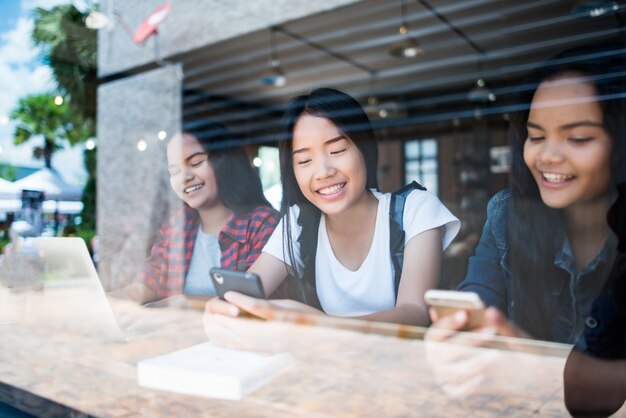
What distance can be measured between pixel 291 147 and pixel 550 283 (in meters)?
0.81

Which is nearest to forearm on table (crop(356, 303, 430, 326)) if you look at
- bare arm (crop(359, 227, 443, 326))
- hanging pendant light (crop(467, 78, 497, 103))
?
bare arm (crop(359, 227, 443, 326))

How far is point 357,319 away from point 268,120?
28.5 inches

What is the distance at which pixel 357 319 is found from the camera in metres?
1.67

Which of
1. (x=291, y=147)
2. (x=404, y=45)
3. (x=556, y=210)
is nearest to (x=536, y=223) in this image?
(x=556, y=210)

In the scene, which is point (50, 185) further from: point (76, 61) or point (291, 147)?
point (291, 147)

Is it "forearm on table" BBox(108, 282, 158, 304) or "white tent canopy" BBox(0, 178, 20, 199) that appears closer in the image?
"forearm on table" BBox(108, 282, 158, 304)

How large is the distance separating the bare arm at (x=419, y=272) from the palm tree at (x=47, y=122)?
1.75 meters

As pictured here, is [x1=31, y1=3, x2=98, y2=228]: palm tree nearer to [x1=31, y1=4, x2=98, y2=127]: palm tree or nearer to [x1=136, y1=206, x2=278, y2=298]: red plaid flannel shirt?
[x1=31, y1=4, x2=98, y2=127]: palm tree

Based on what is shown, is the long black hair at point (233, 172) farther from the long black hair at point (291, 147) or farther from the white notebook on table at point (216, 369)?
the white notebook on table at point (216, 369)

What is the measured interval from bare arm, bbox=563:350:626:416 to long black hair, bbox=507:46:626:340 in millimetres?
98

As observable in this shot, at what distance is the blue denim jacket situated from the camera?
4.44 feet

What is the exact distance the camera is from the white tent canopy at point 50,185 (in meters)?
2.38

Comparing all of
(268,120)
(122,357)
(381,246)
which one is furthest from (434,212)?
(122,357)

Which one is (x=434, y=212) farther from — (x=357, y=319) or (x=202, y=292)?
(x=202, y=292)
